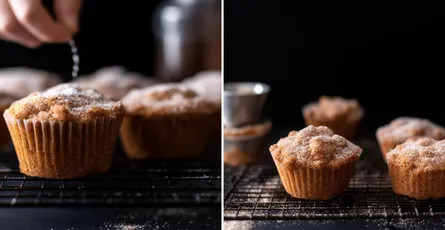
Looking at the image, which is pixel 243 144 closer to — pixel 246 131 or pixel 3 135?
pixel 246 131

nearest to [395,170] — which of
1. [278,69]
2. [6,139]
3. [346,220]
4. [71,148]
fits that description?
[346,220]

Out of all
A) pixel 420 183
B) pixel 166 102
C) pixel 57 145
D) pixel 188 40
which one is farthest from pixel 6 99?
pixel 188 40

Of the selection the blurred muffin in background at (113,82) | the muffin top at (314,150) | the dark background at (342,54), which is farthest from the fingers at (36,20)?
the dark background at (342,54)

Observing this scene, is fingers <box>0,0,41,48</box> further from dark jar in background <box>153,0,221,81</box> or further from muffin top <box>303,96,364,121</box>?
dark jar in background <box>153,0,221,81</box>

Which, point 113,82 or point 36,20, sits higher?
point 36,20

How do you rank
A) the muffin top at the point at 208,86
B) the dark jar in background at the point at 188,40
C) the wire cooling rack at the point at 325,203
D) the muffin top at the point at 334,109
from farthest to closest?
the dark jar in background at the point at 188,40
the muffin top at the point at 208,86
the muffin top at the point at 334,109
the wire cooling rack at the point at 325,203

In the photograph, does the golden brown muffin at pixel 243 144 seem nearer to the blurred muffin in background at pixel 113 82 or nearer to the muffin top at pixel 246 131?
the muffin top at pixel 246 131

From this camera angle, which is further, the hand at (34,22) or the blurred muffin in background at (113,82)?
the blurred muffin in background at (113,82)

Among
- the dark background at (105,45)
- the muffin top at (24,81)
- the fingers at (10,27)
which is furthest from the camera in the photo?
the dark background at (105,45)

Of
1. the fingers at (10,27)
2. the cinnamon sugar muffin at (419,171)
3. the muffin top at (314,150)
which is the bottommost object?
the cinnamon sugar muffin at (419,171)
